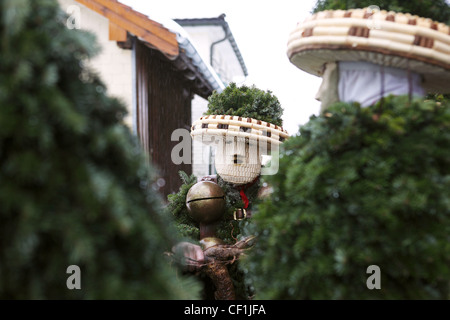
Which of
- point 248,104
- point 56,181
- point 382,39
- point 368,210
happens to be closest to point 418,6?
point 382,39

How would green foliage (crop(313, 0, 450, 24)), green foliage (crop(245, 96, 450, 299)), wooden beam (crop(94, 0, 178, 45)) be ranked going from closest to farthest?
green foliage (crop(245, 96, 450, 299)) → green foliage (crop(313, 0, 450, 24)) → wooden beam (crop(94, 0, 178, 45))

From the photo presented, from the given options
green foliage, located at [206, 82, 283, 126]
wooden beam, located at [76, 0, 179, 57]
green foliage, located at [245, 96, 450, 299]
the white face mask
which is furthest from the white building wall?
green foliage, located at [245, 96, 450, 299]

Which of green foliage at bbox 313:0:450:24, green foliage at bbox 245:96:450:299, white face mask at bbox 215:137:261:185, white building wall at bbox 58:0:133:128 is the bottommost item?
green foliage at bbox 245:96:450:299

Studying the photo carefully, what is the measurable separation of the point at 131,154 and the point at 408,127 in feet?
2.88

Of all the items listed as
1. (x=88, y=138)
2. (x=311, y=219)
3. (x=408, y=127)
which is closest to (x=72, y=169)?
(x=88, y=138)

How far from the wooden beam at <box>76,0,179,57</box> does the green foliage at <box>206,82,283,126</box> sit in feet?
3.36

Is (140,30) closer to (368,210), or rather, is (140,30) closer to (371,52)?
(371,52)

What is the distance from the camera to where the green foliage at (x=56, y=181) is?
83 centimetres

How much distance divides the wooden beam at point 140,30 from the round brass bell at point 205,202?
5.20 ft

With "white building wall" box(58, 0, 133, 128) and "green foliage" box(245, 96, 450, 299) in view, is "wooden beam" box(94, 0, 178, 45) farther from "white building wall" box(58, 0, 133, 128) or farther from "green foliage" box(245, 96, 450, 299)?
"green foliage" box(245, 96, 450, 299)

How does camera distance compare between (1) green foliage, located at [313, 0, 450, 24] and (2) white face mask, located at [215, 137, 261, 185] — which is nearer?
(1) green foliage, located at [313, 0, 450, 24]

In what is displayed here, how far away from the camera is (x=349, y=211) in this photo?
1174 mm

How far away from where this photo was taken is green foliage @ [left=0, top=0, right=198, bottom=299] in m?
0.83

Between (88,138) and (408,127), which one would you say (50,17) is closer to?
(88,138)
